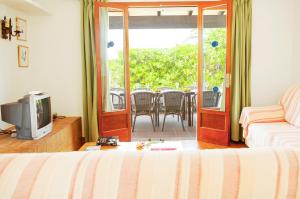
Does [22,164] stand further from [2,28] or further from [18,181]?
[2,28]

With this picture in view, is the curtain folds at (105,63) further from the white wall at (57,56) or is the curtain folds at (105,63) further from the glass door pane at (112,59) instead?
the white wall at (57,56)

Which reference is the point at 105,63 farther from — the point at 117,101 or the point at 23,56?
the point at 23,56

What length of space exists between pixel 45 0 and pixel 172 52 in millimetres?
4429

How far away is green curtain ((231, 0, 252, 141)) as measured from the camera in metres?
4.01

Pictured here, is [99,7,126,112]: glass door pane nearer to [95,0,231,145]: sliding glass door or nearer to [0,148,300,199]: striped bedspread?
[95,0,231,145]: sliding glass door

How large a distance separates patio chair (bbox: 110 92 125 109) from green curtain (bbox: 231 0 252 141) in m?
1.69

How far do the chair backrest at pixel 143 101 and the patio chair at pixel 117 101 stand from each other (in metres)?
0.81

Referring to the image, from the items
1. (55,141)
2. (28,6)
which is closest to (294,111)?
(55,141)

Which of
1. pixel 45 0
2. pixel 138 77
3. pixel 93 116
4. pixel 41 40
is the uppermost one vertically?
pixel 45 0

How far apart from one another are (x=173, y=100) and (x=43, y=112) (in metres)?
2.76

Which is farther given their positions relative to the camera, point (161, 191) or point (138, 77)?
point (138, 77)

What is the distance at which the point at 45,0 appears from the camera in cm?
410

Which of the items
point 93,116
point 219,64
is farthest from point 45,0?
point 219,64

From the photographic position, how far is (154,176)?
980mm
